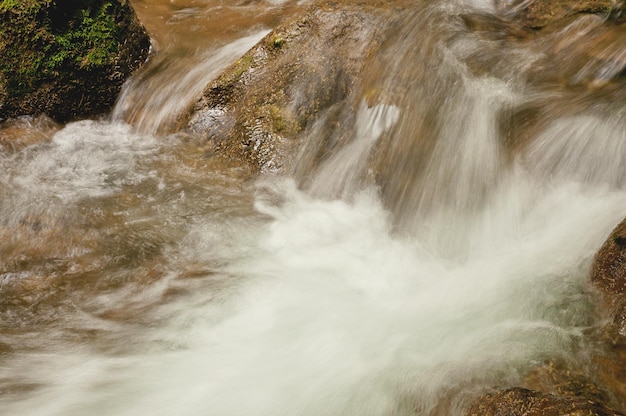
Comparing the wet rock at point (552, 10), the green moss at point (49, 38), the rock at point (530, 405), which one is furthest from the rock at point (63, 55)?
the rock at point (530, 405)

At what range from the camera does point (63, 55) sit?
609 cm

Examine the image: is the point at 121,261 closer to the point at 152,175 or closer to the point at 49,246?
the point at 49,246

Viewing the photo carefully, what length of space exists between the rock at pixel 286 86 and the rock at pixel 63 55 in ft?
4.36

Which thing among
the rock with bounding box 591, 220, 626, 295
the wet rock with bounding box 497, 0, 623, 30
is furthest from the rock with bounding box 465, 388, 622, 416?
the wet rock with bounding box 497, 0, 623, 30

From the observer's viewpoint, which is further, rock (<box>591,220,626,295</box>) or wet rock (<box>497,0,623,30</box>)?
wet rock (<box>497,0,623,30</box>)

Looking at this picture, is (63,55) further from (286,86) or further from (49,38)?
(286,86)

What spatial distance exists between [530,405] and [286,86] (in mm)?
3925

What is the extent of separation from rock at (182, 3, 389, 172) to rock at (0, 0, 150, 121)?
1329 mm

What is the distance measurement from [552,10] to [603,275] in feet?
12.6

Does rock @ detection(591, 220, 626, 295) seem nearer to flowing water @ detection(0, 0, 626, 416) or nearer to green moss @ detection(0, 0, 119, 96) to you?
flowing water @ detection(0, 0, 626, 416)

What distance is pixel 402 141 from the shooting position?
531cm

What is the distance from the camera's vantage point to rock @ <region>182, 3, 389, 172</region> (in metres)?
5.51

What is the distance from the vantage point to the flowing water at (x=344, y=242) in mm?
3594

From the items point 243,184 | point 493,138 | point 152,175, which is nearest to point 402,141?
point 493,138
